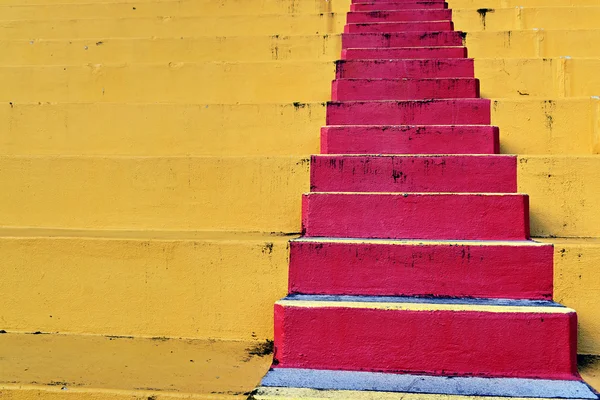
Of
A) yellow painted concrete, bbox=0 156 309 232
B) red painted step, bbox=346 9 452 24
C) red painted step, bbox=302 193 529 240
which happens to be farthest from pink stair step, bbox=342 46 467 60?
red painted step, bbox=302 193 529 240

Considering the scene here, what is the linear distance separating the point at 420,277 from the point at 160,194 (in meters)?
1.07

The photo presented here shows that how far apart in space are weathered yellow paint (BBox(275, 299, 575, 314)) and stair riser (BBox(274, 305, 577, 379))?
1 cm

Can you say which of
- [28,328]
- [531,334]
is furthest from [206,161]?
[531,334]

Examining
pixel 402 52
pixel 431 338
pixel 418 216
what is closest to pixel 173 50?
pixel 402 52

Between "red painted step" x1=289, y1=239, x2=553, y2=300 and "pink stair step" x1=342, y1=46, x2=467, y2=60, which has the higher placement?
"pink stair step" x1=342, y1=46, x2=467, y2=60

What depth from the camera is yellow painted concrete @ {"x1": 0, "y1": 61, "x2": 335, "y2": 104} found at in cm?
284

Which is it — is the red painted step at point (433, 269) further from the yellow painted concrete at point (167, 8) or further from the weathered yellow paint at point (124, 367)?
the yellow painted concrete at point (167, 8)

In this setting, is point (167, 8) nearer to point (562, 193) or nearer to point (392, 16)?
point (392, 16)

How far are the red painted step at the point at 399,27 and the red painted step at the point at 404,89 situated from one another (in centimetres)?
94

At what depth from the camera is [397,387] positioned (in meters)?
1.31

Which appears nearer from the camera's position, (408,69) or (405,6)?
(408,69)

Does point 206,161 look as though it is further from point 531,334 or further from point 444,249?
point 531,334

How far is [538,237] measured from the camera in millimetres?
1887

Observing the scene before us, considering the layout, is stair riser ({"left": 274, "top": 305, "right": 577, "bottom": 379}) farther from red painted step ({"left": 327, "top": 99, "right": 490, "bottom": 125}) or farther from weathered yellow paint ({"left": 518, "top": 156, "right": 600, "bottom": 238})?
red painted step ({"left": 327, "top": 99, "right": 490, "bottom": 125})
